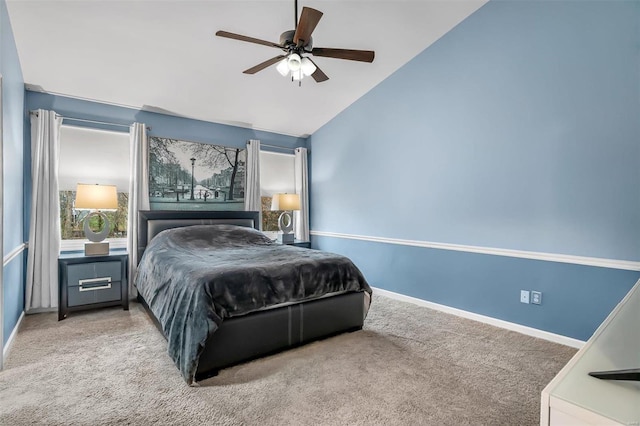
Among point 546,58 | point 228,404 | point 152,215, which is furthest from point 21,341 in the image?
point 546,58

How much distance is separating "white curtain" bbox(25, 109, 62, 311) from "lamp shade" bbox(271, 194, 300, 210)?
8.89 feet

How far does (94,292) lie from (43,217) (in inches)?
40.5

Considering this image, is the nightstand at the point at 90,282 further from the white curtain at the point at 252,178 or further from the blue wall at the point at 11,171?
the white curtain at the point at 252,178

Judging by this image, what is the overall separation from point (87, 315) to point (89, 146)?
205cm

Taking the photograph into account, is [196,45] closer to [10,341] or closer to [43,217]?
[43,217]

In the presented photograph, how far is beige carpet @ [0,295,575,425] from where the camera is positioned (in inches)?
74.4

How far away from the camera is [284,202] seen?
16.6ft

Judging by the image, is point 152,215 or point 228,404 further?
point 152,215

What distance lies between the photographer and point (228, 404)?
200 centimetres

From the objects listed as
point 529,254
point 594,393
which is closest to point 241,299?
point 594,393

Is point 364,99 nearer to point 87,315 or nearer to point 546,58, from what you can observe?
point 546,58

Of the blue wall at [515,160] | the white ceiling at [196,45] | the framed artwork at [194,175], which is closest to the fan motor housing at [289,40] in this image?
the white ceiling at [196,45]

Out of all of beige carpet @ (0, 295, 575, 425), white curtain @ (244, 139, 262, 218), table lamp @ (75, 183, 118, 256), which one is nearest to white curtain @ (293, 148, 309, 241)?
white curtain @ (244, 139, 262, 218)

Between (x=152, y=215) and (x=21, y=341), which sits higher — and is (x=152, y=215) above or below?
above
